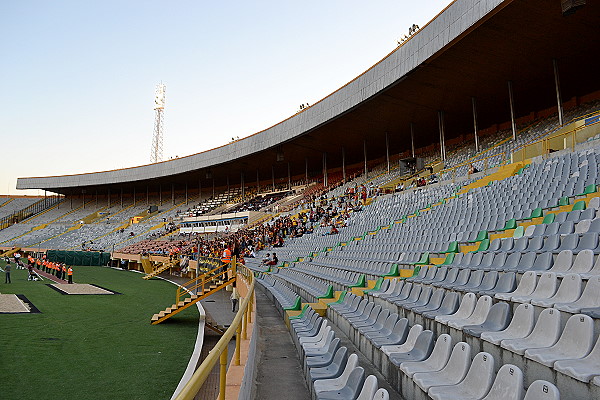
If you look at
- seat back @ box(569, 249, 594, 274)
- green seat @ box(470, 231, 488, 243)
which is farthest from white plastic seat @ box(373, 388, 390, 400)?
green seat @ box(470, 231, 488, 243)

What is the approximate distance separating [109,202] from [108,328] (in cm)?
4913

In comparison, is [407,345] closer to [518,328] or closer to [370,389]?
[518,328]

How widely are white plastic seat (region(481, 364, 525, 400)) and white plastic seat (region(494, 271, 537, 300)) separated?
68.8 inches

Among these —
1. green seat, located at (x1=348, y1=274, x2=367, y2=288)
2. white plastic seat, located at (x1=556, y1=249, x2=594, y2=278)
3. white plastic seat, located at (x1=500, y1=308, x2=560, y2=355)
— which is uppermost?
white plastic seat, located at (x1=556, y1=249, x2=594, y2=278)

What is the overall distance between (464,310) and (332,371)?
1.30m

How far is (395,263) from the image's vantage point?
804 cm

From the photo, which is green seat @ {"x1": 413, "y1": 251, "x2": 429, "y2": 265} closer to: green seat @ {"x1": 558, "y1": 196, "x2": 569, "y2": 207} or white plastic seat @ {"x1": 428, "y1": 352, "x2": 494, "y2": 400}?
green seat @ {"x1": 558, "y1": 196, "x2": 569, "y2": 207}

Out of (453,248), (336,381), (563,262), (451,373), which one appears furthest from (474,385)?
(453,248)

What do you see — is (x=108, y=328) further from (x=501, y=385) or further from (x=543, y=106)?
(x=543, y=106)

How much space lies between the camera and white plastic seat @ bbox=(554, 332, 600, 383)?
213 cm

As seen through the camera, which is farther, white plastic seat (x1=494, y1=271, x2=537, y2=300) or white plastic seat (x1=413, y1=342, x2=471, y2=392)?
white plastic seat (x1=494, y1=271, x2=537, y2=300)

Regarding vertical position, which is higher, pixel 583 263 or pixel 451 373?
pixel 583 263

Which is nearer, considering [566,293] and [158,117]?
[566,293]

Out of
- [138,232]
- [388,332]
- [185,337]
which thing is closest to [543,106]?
[185,337]
